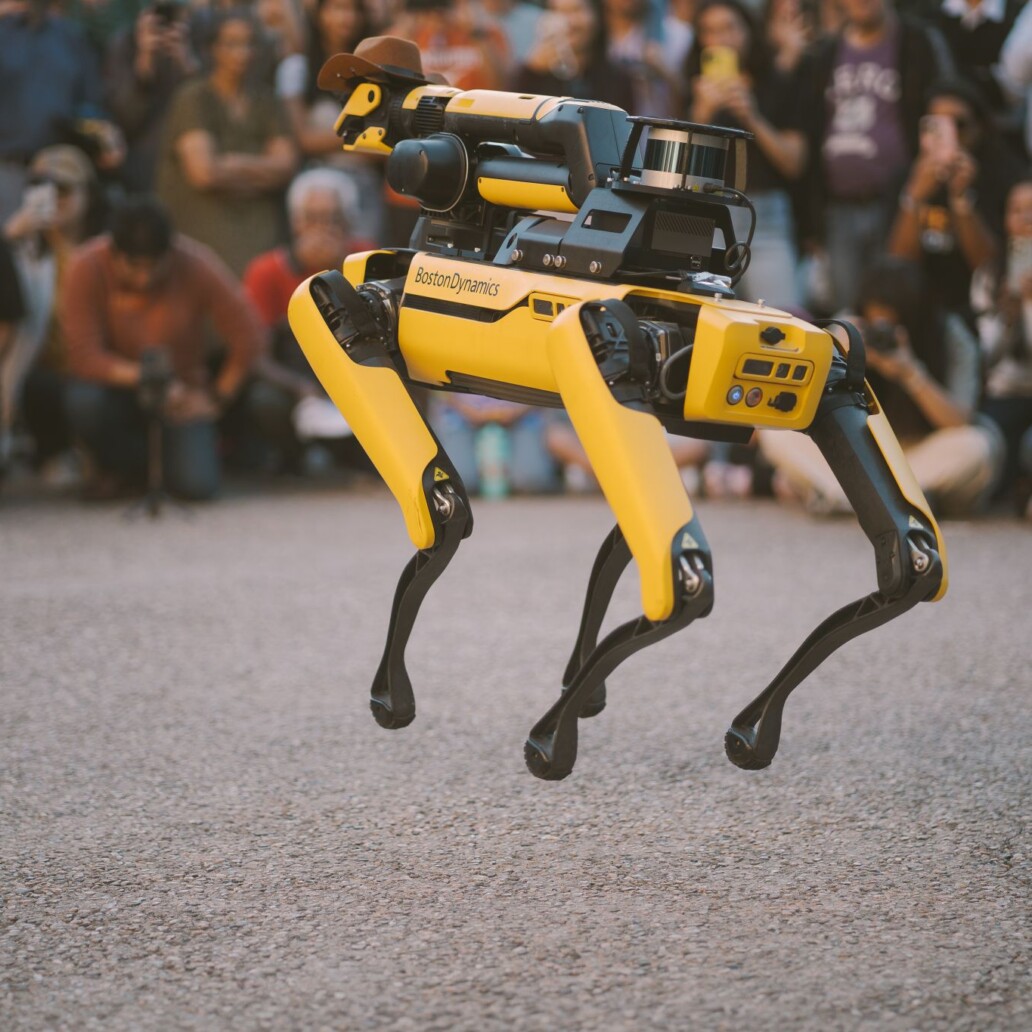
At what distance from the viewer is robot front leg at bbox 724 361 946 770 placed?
2322 mm

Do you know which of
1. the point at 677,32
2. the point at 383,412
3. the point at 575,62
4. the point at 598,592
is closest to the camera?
the point at 383,412

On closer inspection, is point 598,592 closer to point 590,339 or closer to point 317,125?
point 590,339

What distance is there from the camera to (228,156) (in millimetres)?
7973

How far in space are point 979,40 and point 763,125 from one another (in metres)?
1.09

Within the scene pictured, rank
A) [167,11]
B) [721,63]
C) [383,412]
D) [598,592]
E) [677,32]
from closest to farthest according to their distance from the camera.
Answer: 1. [383,412]
2. [598,592]
3. [721,63]
4. [167,11]
5. [677,32]

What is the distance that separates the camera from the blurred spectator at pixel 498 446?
25.0 ft

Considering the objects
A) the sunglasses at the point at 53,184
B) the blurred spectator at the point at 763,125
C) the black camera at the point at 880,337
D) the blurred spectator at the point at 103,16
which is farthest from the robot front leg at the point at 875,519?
the blurred spectator at the point at 103,16

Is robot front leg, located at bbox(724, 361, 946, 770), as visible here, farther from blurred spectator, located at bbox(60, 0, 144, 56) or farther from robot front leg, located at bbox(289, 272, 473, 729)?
blurred spectator, located at bbox(60, 0, 144, 56)

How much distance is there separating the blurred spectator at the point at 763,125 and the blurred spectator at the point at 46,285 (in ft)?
10.2

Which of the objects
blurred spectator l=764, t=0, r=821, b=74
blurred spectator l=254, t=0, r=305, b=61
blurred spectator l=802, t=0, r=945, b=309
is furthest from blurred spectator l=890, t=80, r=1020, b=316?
blurred spectator l=254, t=0, r=305, b=61

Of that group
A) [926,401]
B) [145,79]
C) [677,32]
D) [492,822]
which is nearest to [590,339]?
[492,822]

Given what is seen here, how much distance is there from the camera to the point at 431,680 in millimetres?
4164

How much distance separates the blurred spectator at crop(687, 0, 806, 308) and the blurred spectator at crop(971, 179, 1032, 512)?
88 centimetres

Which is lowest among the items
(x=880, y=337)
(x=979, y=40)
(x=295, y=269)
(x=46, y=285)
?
(x=46, y=285)
